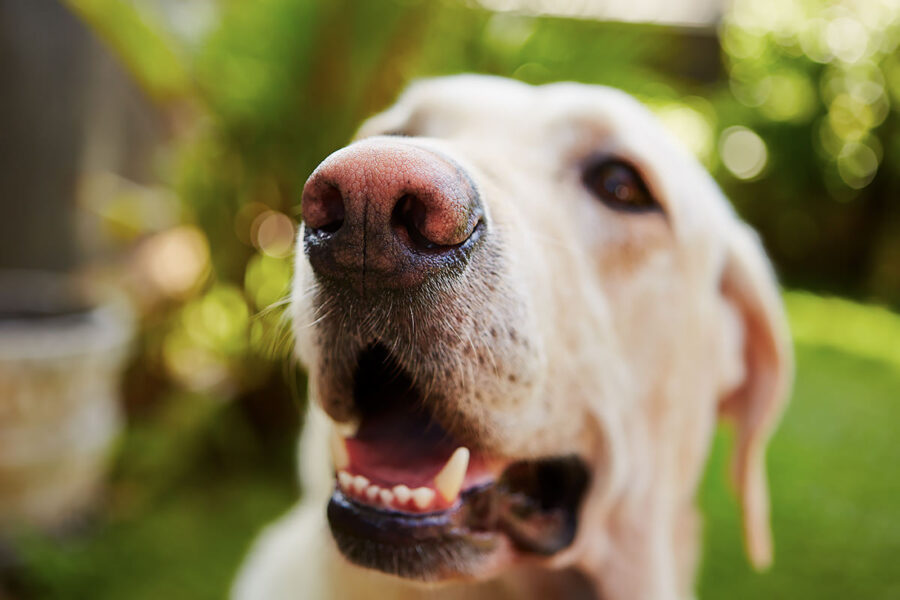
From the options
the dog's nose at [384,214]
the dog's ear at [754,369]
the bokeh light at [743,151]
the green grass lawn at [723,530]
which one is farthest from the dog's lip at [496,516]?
the bokeh light at [743,151]

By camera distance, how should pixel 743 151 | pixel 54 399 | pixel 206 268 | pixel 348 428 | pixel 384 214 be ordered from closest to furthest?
pixel 384 214 → pixel 348 428 → pixel 54 399 → pixel 206 268 → pixel 743 151

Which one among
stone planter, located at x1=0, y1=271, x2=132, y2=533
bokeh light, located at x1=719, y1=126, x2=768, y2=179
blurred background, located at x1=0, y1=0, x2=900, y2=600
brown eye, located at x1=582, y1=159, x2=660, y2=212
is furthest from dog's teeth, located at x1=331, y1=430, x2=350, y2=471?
bokeh light, located at x1=719, y1=126, x2=768, y2=179

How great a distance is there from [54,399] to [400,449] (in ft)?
8.05

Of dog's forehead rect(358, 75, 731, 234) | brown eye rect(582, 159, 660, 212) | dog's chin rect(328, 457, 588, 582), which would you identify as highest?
dog's forehead rect(358, 75, 731, 234)

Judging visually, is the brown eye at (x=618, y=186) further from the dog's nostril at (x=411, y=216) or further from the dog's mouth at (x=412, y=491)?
the dog's nostril at (x=411, y=216)

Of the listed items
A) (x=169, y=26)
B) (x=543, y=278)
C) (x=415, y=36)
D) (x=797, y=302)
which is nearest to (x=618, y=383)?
(x=543, y=278)

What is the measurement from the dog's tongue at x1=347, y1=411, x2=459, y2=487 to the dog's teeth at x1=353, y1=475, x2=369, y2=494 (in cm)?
2

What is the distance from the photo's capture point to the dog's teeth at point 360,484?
1.10 m

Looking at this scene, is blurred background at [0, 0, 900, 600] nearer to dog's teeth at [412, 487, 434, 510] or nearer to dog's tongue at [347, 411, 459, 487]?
dog's tongue at [347, 411, 459, 487]

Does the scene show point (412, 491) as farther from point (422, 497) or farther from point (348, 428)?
point (348, 428)

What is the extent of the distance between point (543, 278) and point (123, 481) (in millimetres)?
3266

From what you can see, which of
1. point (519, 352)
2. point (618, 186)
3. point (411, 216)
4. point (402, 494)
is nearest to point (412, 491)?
point (402, 494)

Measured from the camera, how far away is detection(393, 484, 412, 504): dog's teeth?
110 cm

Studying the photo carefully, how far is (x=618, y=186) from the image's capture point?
150 cm
